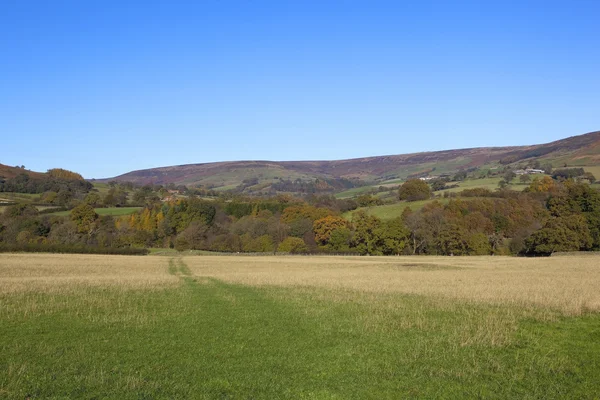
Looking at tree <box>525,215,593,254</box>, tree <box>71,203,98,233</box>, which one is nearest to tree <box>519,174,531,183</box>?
tree <box>525,215,593,254</box>

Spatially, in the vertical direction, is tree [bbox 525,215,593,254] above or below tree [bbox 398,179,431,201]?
below

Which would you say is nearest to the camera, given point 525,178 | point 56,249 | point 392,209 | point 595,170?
point 56,249

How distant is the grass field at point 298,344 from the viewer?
11516 mm

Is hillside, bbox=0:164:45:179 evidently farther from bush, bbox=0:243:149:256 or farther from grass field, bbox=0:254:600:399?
grass field, bbox=0:254:600:399

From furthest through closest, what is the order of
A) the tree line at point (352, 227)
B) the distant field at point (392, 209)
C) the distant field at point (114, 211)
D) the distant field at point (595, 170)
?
the distant field at point (595, 170), the distant field at point (114, 211), the distant field at point (392, 209), the tree line at point (352, 227)

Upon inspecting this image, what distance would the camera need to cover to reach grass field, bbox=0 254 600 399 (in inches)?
453

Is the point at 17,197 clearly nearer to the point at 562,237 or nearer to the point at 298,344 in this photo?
the point at 562,237

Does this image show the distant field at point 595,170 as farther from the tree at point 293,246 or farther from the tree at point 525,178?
the tree at point 293,246

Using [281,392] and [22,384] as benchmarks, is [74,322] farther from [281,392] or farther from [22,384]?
[281,392]

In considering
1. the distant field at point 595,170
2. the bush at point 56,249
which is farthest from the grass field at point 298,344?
the distant field at point 595,170

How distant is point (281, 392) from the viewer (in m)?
11.2

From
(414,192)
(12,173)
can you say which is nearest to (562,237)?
(414,192)

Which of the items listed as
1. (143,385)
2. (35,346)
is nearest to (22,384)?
(143,385)

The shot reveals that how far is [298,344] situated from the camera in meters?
15.8
